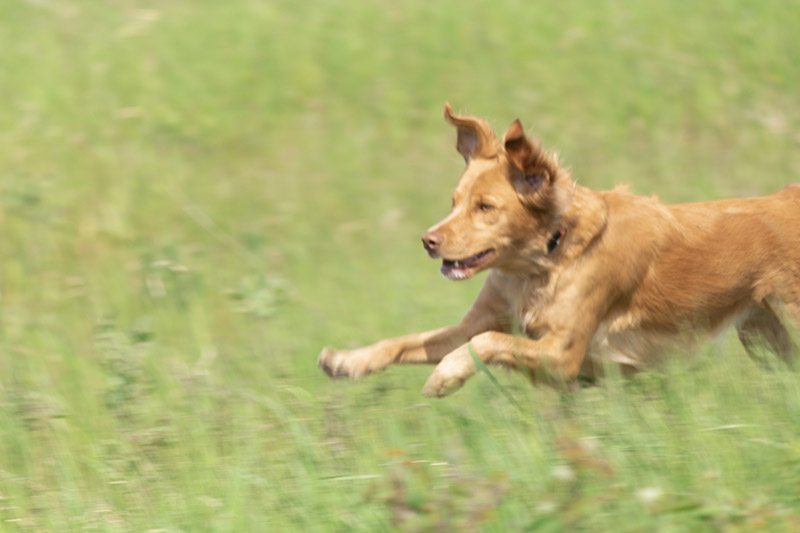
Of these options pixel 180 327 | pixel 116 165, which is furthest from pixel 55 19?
pixel 180 327

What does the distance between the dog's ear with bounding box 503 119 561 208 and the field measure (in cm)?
90

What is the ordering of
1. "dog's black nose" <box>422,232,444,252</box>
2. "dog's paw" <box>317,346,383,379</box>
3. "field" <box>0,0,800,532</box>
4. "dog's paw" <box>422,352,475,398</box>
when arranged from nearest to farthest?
"field" <box>0,0,800,532</box>
"dog's paw" <box>422,352,475,398</box>
"dog's black nose" <box>422,232,444,252</box>
"dog's paw" <box>317,346,383,379</box>

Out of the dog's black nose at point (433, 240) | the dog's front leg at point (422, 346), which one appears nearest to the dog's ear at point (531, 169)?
the dog's black nose at point (433, 240)

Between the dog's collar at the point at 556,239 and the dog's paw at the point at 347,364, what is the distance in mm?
1040

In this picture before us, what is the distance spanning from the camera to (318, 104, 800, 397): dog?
15.0 feet

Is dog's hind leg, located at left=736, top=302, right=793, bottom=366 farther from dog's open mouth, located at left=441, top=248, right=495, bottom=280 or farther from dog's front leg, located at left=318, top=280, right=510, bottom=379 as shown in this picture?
dog's open mouth, located at left=441, top=248, right=495, bottom=280

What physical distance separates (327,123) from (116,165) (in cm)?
228


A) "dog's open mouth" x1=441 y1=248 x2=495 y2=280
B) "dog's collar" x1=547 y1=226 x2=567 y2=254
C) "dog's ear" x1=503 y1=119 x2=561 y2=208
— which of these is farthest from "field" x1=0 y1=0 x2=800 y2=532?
"dog's ear" x1=503 y1=119 x2=561 y2=208

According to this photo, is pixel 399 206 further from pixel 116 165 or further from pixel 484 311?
pixel 484 311

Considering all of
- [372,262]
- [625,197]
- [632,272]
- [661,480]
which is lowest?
[372,262]

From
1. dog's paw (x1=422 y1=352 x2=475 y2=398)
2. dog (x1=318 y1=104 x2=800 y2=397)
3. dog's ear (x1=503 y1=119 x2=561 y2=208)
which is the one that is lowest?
dog's paw (x1=422 y1=352 x2=475 y2=398)

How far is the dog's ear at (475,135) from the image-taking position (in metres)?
4.84

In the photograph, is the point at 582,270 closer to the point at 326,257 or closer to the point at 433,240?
the point at 433,240

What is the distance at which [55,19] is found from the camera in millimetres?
10414
